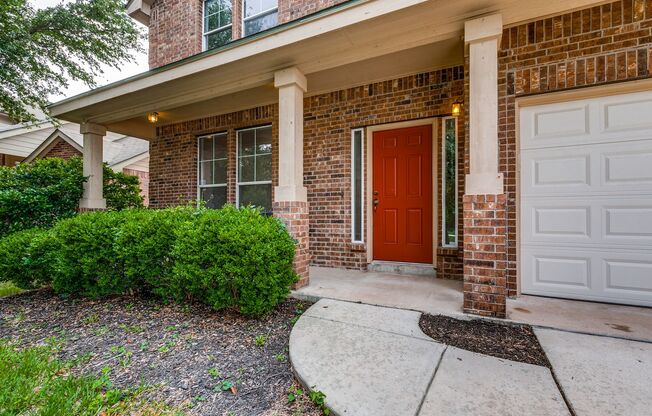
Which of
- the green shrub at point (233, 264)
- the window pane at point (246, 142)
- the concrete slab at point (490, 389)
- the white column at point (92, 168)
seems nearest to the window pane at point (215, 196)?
the window pane at point (246, 142)

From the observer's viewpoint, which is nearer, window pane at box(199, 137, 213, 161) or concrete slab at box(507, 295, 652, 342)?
concrete slab at box(507, 295, 652, 342)

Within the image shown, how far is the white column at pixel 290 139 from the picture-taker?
11.4 ft

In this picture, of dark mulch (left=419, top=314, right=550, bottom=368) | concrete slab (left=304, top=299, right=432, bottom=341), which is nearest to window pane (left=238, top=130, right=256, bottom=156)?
concrete slab (left=304, top=299, right=432, bottom=341)

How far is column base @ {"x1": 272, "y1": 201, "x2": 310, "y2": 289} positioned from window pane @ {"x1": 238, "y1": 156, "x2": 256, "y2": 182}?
2402mm

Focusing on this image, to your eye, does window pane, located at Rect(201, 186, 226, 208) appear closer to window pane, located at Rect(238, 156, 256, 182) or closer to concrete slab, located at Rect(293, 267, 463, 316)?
window pane, located at Rect(238, 156, 256, 182)

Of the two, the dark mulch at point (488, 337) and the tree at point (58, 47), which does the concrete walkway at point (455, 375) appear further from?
the tree at point (58, 47)

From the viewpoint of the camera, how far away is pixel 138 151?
10375 mm

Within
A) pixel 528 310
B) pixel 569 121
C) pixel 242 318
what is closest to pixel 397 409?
pixel 242 318

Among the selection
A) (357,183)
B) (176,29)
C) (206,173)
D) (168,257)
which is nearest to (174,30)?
(176,29)

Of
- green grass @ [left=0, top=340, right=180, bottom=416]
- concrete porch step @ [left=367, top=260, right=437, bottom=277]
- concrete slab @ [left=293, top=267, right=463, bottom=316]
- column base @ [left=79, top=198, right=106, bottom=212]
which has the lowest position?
green grass @ [left=0, top=340, right=180, bottom=416]

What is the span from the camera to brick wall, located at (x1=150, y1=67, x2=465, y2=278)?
12.9 feet

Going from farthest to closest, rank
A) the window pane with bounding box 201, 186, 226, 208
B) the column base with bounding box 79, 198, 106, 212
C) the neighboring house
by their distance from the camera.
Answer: the neighboring house
the window pane with bounding box 201, 186, 226, 208
the column base with bounding box 79, 198, 106, 212

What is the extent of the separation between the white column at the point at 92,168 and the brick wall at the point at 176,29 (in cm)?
195

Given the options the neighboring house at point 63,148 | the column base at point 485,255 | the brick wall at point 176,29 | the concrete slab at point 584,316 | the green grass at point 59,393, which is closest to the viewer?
the green grass at point 59,393
